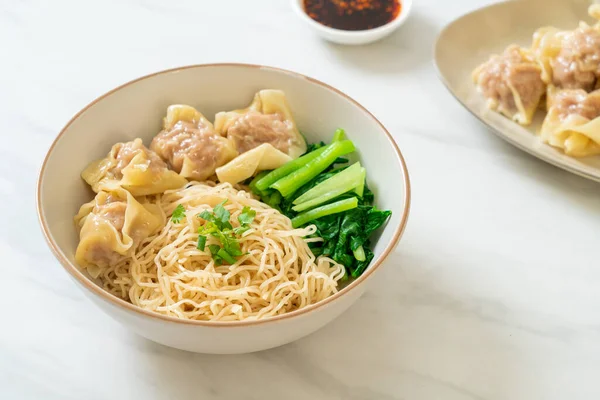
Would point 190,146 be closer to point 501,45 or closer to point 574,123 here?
point 574,123

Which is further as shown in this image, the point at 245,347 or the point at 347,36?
the point at 347,36

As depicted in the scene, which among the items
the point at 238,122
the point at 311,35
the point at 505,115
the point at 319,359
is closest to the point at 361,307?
the point at 319,359

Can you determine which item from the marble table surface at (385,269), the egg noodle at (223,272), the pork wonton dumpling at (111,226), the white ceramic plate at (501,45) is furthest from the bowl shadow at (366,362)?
the white ceramic plate at (501,45)

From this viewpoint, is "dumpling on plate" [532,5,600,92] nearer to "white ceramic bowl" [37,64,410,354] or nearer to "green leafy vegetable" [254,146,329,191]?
"white ceramic bowl" [37,64,410,354]

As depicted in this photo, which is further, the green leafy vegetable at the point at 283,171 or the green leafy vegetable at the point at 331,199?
the green leafy vegetable at the point at 283,171

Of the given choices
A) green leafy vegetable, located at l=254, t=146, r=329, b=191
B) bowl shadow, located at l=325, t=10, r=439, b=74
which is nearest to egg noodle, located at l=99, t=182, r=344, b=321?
green leafy vegetable, located at l=254, t=146, r=329, b=191

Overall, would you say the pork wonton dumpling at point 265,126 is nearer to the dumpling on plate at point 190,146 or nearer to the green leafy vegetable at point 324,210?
the dumpling on plate at point 190,146

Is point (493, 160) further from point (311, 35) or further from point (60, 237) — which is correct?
point (60, 237)
